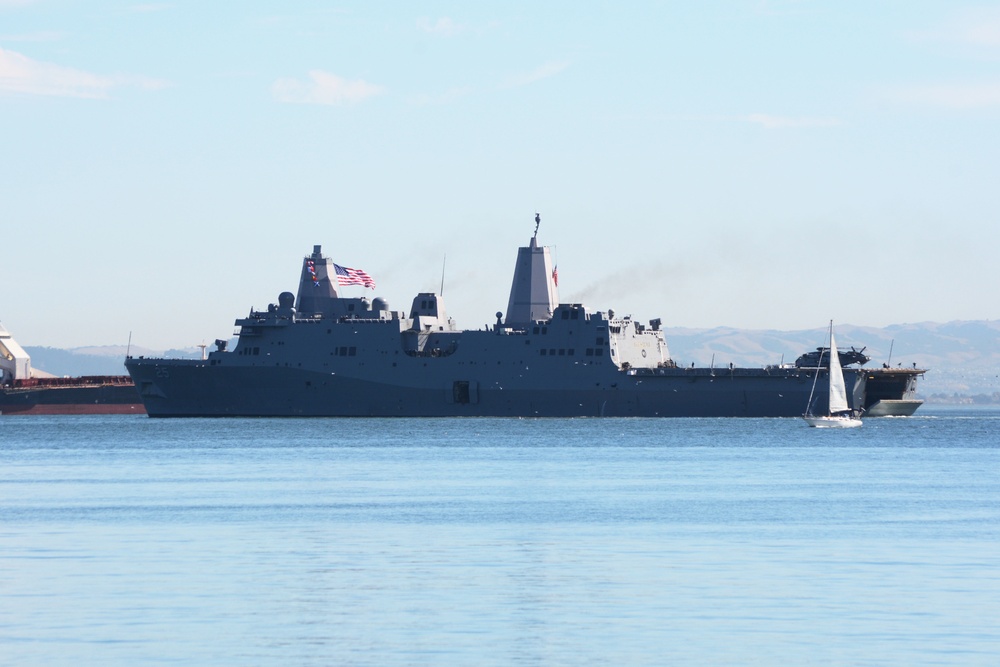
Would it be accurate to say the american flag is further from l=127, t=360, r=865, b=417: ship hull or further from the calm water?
the calm water

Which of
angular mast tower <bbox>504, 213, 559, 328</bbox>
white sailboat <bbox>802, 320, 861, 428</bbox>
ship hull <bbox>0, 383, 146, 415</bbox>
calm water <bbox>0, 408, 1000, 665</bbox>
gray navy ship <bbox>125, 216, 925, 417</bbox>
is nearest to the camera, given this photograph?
calm water <bbox>0, 408, 1000, 665</bbox>

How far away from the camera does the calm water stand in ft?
50.5

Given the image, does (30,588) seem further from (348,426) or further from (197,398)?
(197,398)

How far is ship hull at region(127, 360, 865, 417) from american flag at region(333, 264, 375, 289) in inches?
200

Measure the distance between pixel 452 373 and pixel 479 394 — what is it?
59.7 inches

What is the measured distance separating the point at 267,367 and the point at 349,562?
49.0m

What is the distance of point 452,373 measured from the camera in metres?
69.1

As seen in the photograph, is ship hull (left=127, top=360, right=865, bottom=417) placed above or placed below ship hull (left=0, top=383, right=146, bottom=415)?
above

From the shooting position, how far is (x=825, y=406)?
68.5 m

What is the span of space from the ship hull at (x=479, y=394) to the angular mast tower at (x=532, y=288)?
17.4 feet

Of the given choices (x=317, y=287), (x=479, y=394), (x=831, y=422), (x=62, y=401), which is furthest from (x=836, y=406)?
(x=62, y=401)

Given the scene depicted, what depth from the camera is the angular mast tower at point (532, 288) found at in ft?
240

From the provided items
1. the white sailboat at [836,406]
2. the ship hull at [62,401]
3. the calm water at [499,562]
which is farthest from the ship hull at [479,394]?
the calm water at [499,562]

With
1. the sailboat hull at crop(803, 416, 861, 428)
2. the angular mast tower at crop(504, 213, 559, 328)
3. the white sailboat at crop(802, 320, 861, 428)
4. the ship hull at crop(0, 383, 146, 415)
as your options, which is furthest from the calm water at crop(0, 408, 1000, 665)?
the ship hull at crop(0, 383, 146, 415)
